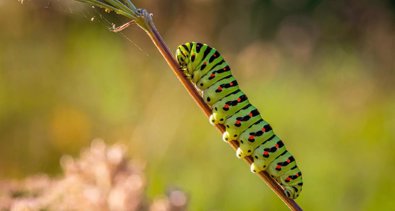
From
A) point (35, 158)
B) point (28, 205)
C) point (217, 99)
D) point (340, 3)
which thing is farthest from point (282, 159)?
point (340, 3)

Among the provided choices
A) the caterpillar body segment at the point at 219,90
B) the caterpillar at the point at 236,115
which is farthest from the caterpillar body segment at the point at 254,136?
the caterpillar body segment at the point at 219,90

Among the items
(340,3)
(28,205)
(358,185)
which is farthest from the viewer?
(340,3)

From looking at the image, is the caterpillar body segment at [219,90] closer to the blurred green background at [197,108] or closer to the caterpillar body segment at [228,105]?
the caterpillar body segment at [228,105]

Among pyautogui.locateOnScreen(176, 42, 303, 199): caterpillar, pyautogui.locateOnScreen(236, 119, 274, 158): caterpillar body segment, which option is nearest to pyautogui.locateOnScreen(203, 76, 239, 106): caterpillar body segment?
pyautogui.locateOnScreen(176, 42, 303, 199): caterpillar

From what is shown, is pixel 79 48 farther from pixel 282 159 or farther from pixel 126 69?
pixel 282 159

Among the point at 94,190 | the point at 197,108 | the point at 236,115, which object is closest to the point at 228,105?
the point at 236,115
